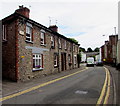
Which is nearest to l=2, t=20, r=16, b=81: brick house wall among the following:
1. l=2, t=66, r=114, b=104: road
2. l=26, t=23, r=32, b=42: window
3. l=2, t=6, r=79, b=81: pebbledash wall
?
l=2, t=6, r=79, b=81: pebbledash wall

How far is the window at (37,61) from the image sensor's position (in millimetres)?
13106

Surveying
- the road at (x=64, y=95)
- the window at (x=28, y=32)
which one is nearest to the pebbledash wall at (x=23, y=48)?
the window at (x=28, y=32)

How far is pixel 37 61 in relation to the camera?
44.6 feet

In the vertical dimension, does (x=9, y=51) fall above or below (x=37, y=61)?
above

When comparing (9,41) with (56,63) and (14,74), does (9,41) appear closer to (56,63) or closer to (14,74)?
(14,74)

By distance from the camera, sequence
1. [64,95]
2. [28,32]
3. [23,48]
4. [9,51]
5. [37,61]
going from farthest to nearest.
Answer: [37,61], [28,32], [9,51], [23,48], [64,95]

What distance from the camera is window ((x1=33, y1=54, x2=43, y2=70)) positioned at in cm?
1311

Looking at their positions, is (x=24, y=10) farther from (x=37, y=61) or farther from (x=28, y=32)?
(x=37, y=61)

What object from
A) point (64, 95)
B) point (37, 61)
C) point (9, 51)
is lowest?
point (64, 95)

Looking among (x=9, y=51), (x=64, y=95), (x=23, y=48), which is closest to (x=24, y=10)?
(x=23, y=48)

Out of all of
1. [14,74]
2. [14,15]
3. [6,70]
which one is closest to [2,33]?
[14,15]

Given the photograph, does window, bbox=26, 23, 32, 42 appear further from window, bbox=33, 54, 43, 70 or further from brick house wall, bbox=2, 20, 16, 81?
window, bbox=33, 54, 43, 70

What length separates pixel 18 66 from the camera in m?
10.7

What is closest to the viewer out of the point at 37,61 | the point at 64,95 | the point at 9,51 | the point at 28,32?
the point at 64,95
